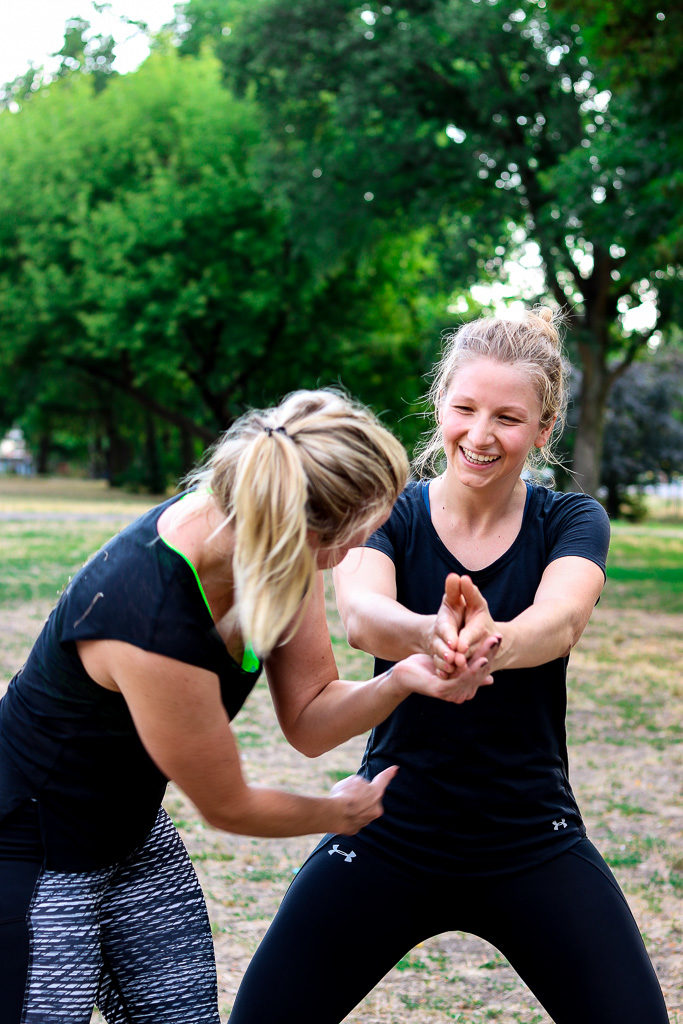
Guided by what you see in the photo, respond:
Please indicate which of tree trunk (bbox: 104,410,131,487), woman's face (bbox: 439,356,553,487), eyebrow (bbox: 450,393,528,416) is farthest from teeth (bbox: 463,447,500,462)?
tree trunk (bbox: 104,410,131,487)

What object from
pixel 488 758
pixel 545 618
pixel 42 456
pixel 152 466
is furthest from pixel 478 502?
pixel 42 456

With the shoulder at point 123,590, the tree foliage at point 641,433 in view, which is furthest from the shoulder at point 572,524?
the tree foliage at point 641,433

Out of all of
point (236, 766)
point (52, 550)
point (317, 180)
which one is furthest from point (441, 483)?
point (317, 180)

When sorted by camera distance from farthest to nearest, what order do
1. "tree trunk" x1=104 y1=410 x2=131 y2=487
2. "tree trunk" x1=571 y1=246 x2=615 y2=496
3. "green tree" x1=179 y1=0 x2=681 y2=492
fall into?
"tree trunk" x1=104 y1=410 x2=131 y2=487, "tree trunk" x1=571 y1=246 x2=615 y2=496, "green tree" x1=179 y1=0 x2=681 y2=492

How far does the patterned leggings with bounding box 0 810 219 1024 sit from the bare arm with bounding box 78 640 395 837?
0.38 m

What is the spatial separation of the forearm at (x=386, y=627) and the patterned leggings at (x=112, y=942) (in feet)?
2.13

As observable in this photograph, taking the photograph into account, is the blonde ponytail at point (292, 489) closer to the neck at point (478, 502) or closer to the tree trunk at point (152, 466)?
the neck at point (478, 502)

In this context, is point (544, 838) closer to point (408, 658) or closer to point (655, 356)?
point (408, 658)

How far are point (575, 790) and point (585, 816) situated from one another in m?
0.46

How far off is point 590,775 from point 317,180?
892 inches

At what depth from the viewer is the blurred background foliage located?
2214 cm

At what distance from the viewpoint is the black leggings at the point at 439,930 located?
8.38 ft

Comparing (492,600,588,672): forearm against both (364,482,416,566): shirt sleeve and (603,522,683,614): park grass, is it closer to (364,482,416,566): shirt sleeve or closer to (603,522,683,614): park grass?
(364,482,416,566): shirt sleeve

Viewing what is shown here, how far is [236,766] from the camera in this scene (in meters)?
2.21
